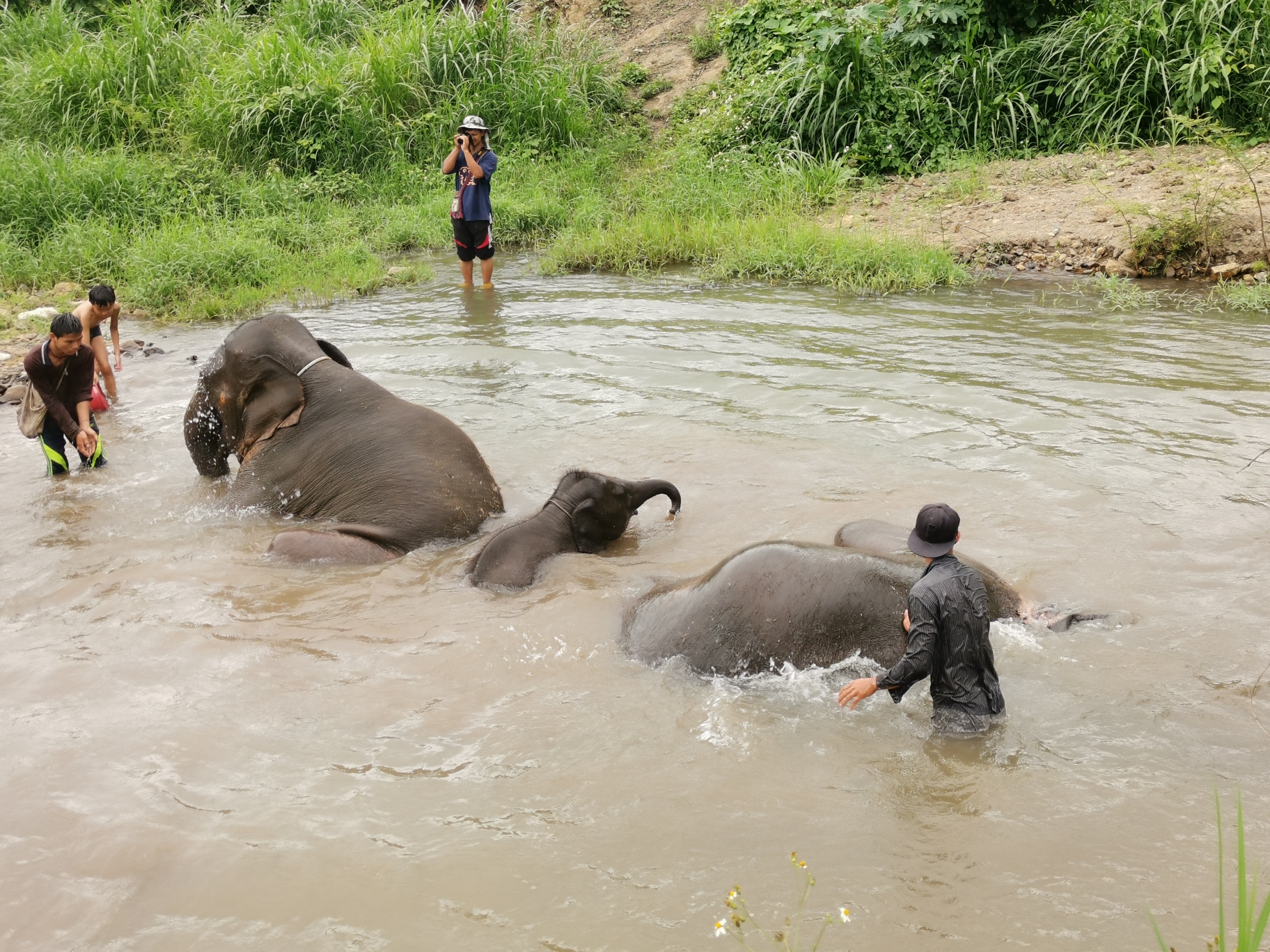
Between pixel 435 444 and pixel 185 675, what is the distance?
5.74 ft

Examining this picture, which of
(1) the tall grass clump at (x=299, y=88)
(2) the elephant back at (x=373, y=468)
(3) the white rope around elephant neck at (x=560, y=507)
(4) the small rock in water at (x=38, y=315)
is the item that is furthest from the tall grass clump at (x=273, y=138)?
(3) the white rope around elephant neck at (x=560, y=507)

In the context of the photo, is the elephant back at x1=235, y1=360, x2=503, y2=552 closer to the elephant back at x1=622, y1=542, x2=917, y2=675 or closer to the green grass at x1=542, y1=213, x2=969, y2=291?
the elephant back at x1=622, y1=542, x2=917, y2=675

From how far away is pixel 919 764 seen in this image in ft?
11.2

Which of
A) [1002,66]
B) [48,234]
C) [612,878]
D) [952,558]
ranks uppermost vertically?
[1002,66]

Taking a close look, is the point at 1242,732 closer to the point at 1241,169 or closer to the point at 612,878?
the point at 612,878

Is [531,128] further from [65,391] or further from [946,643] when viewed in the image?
[946,643]

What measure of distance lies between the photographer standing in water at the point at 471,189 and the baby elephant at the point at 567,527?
6.24 meters

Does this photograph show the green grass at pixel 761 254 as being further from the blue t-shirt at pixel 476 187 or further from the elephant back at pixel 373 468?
the elephant back at pixel 373 468

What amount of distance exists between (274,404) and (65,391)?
1.68 m

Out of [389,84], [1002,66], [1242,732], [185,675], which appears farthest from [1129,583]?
[389,84]

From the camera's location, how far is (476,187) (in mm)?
10789

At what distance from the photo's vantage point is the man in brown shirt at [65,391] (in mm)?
6434

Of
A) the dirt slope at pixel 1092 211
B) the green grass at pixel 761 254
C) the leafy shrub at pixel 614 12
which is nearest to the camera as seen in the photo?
the dirt slope at pixel 1092 211

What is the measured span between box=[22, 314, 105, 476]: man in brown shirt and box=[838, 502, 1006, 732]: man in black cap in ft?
16.4
